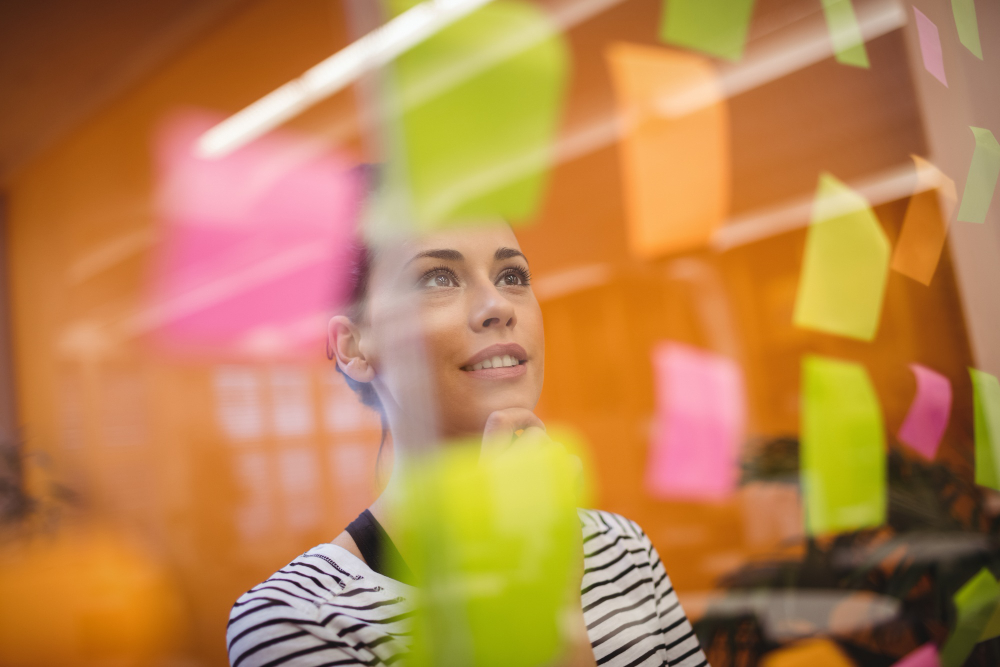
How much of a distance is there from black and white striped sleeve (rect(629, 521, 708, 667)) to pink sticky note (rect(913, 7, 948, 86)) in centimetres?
102

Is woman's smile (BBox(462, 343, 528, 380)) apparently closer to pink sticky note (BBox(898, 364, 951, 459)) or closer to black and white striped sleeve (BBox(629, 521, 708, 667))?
black and white striped sleeve (BBox(629, 521, 708, 667))

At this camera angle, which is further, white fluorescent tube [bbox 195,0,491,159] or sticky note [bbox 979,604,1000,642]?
sticky note [bbox 979,604,1000,642]

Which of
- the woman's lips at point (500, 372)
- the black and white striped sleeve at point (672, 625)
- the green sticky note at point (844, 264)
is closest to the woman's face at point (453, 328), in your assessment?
the woman's lips at point (500, 372)

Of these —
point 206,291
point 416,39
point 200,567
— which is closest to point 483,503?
point 416,39

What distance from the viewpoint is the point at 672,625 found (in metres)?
0.75

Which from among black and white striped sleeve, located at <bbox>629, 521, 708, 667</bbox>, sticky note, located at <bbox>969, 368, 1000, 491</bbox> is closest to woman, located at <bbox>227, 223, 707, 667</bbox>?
black and white striped sleeve, located at <bbox>629, 521, 708, 667</bbox>

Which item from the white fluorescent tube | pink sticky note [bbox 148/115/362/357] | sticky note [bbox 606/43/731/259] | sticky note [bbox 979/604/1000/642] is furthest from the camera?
pink sticky note [bbox 148/115/362/357]

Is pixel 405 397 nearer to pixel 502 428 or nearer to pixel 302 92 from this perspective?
pixel 502 428

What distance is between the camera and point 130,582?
1.36 meters

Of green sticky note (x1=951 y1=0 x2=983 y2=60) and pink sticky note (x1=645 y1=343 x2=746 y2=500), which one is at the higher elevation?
green sticky note (x1=951 y1=0 x2=983 y2=60)

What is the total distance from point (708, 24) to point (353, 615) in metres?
1.36

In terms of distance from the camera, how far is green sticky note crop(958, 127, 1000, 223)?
3.34ft

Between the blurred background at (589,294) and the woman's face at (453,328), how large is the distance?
0.20ft

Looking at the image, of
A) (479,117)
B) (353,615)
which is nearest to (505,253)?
(479,117)
